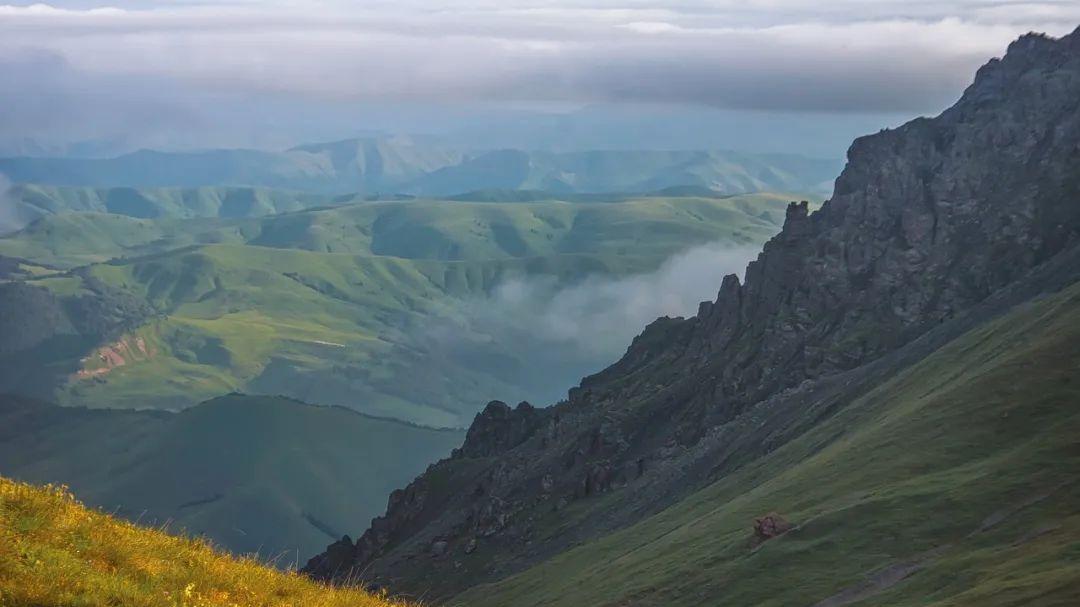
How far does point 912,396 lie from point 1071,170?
80267 millimetres

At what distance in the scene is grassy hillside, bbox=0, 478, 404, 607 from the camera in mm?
24688

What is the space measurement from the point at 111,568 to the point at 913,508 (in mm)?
63162

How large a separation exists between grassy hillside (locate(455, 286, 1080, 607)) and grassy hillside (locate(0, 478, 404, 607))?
105 feet

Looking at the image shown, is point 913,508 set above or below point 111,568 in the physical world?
below

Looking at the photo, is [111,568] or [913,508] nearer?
[111,568]

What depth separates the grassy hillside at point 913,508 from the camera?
62.8 m

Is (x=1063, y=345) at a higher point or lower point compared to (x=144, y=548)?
higher

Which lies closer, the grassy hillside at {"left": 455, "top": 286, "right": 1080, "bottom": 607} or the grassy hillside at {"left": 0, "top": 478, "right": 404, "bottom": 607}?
the grassy hillside at {"left": 0, "top": 478, "right": 404, "bottom": 607}

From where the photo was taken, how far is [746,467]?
14362 cm

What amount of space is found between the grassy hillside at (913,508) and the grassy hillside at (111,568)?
32.0 meters

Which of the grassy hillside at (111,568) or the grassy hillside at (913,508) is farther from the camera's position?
the grassy hillside at (913,508)

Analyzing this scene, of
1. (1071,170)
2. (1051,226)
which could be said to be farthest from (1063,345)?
(1071,170)

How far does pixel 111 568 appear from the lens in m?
26.7

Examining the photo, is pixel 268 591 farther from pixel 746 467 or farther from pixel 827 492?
pixel 746 467
